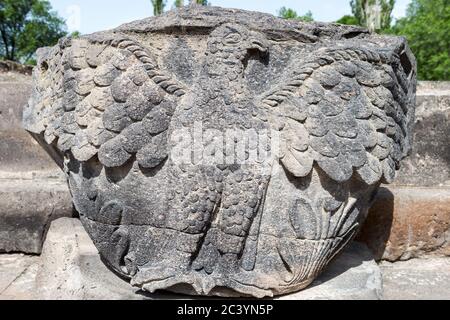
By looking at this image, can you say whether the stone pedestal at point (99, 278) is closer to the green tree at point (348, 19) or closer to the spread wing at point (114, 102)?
the spread wing at point (114, 102)

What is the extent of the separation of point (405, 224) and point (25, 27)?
17287mm

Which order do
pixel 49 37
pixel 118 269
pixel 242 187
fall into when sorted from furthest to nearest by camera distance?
pixel 49 37 < pixel 118 269 < pixel 242 187

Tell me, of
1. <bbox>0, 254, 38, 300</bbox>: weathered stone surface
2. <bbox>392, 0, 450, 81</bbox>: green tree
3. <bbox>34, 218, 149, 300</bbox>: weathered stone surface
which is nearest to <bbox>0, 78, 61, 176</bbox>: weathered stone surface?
<bbox>0, 254, 38, 300</bbox>: weathered stone surface

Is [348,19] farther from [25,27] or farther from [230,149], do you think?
[230,149]

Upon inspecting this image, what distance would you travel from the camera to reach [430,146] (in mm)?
2664

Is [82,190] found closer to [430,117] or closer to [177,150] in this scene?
[177,150]

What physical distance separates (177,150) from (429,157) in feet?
5.12

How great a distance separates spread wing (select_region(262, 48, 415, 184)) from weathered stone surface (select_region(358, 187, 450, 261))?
0.69 m

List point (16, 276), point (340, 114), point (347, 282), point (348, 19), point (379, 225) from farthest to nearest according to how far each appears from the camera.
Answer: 1. point (348, 19)
2. point (379, 225)
3. point (16, 276)
4. point (347, 282)
5. point (340, 114)

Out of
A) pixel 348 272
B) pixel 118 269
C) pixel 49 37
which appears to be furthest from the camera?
pixel 49 37

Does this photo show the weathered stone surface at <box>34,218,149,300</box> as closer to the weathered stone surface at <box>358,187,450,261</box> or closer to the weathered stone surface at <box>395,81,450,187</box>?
the weathered stone surface at <box>358,187,450,261</box>

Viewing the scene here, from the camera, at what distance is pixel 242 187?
5.46 ft

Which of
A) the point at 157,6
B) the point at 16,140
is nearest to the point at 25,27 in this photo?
the point at 157,6
